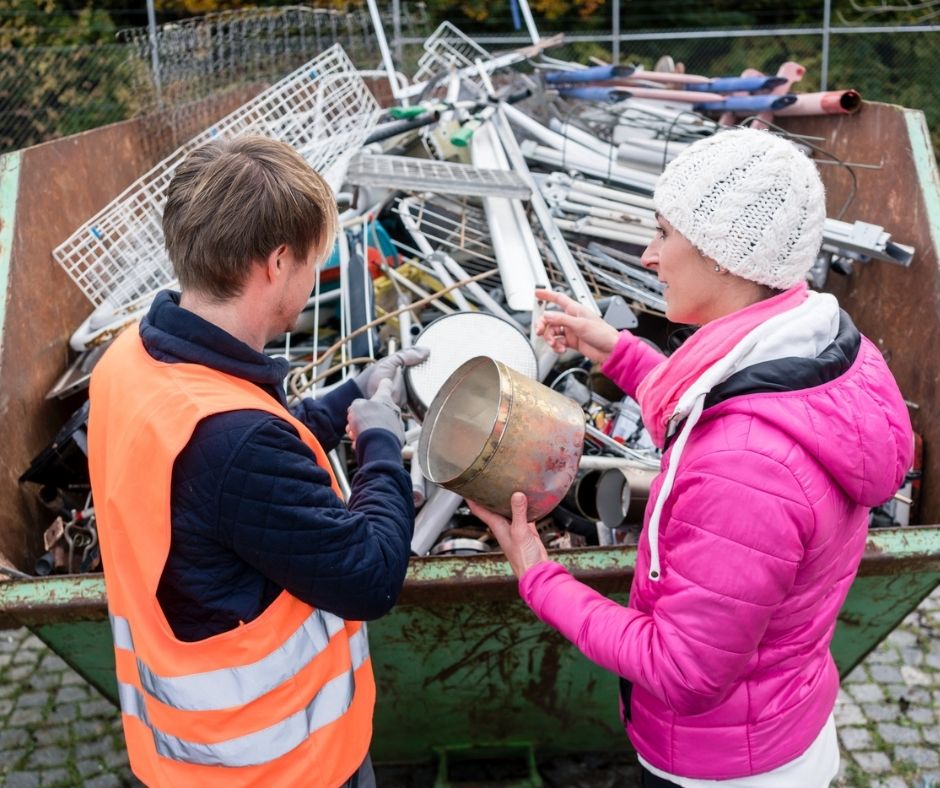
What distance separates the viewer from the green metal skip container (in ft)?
6.37

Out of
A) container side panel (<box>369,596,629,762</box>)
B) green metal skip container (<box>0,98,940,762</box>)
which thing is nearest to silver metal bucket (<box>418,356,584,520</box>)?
green metal skip container (<box>0,98,940,762</box>)

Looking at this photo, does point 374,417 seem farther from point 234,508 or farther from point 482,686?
point 482,686

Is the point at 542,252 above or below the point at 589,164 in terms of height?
below

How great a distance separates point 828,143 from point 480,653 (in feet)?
7.83

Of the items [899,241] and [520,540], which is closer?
[520,540]

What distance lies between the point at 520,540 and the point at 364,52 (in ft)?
16.8

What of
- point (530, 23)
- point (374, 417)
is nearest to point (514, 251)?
point (374, 417)

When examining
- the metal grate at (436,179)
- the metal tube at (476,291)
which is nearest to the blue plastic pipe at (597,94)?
the metal grate at (436,179)

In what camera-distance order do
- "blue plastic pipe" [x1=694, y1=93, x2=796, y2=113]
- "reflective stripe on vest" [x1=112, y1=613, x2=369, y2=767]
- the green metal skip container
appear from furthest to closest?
"blue plastic pipe" [x1=694, y1=93, x2=796, y2=113], the green metal skip container, "reflective stripe on vest" [x1=112, y1=613, x2=369, y2=767]

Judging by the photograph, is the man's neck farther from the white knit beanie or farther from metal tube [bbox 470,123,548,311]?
metal tube [bbox 470,123,548,311]

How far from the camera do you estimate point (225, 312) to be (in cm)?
137

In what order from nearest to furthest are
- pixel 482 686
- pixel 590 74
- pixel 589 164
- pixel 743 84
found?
pixel 482 686, pixel 589 164, pixel 743 84, pixel 590 74

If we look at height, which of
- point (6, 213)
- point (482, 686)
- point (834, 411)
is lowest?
point (482, 686)

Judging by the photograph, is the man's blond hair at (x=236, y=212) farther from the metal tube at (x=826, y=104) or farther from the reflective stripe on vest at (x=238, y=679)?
the metal tube at (x=826, y=104)
